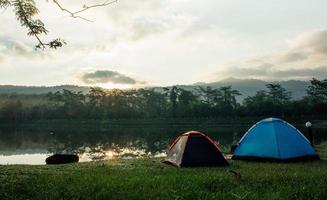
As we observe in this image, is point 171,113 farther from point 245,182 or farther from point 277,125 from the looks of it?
point 245,182

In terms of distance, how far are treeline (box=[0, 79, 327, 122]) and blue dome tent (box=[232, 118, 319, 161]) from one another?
109303 millimetres

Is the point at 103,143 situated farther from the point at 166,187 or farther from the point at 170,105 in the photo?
the point at 170,105

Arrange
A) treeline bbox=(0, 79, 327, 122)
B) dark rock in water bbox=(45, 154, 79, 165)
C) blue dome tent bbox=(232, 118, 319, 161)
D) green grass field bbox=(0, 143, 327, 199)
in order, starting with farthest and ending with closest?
1. treeline bbox=(0, 79, 327, 122)
2. dark rock in water bbox=(45, 154, 79, 165)
3. blue dome tent bbox=(232, 118, 319, 161)
4. green grass field bbox=(0, 143, 327, 199)

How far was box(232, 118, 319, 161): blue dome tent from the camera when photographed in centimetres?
2141

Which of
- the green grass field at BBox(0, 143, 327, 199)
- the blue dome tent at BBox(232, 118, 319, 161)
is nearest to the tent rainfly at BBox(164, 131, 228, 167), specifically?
the blue dome tent at BBox(232, 118, 319, 161)

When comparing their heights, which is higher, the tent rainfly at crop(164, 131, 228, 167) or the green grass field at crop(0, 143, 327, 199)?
the tent rainfly at crop(164, 131, 228, 167)

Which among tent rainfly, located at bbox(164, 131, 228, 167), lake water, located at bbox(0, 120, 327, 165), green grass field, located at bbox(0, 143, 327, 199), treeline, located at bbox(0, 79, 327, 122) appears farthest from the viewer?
treeline, located at bbox(0, 79, 327, 122)

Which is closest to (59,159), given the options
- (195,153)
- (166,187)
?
(195,153)

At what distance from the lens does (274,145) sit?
21641 millimetres

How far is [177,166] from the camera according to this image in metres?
19.8

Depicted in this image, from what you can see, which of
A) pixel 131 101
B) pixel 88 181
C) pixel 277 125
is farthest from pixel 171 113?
pixel 88 181

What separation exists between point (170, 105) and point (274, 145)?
128 metres

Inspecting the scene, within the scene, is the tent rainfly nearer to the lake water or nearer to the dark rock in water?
the dark rock in water

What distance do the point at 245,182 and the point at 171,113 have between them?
13080cm
